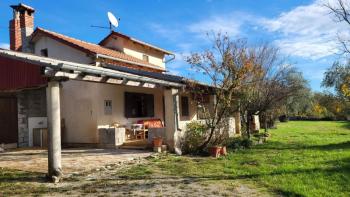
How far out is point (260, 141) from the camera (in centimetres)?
1791

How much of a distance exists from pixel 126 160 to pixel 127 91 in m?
6.27

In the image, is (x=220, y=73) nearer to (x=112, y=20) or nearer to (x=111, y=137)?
(x=111, y=137)

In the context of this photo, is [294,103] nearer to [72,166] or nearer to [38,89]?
[38,89]

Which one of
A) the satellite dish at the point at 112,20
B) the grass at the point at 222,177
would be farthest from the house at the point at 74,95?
the satellite dish at the point at 112,20

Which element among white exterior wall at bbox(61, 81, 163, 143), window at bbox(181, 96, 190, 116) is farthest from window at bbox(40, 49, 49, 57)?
window at bbox(181, 96, 190, 116)

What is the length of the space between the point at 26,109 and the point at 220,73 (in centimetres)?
847

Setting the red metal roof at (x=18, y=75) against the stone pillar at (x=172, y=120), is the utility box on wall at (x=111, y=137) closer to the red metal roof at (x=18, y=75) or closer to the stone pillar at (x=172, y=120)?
the stone pillar at (x=172, y=120)

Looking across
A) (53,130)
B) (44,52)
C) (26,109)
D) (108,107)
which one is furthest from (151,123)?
(53,130)

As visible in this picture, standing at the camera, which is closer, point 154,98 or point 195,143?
point 195,143

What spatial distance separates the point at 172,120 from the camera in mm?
13289

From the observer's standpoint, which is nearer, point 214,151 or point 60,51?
point 214,151

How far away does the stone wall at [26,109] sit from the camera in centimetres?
1521

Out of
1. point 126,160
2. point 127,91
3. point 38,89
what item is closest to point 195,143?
point 126,160

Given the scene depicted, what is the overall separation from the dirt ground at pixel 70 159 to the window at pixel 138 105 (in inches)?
145
